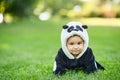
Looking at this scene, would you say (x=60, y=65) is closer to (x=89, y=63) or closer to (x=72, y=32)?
(x=89, y=63)

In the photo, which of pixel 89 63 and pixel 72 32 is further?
pixel 89 63

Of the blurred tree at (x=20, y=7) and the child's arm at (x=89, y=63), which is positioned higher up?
the blurred tree at (x=20, y=7)

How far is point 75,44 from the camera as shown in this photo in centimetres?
521

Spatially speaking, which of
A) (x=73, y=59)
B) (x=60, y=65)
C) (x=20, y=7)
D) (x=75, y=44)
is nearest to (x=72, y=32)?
(x=75, y=44)

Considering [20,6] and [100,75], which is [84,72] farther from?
[20,6]

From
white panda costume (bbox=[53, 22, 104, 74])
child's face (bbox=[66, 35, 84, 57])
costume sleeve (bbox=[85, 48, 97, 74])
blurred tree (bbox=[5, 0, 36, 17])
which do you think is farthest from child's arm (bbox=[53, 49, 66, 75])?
blurred tree (bbox=[5, 0, 36, 17])

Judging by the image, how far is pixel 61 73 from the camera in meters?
5.25

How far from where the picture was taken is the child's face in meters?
5.19

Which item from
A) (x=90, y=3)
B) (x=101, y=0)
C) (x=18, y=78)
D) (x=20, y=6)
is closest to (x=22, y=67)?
(x=18, y=78)

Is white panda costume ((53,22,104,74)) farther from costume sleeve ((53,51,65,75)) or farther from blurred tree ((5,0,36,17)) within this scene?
blurred tree ((5,0,36,17))

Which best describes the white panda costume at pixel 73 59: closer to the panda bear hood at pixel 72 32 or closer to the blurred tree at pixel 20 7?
the panda bear hood at pixel 72 32

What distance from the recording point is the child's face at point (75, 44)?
204 inches

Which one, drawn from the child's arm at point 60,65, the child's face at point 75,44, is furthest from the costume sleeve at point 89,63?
the child's arm at point 60,65

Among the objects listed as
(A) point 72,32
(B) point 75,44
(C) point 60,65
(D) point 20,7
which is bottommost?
(C) point 60,65
